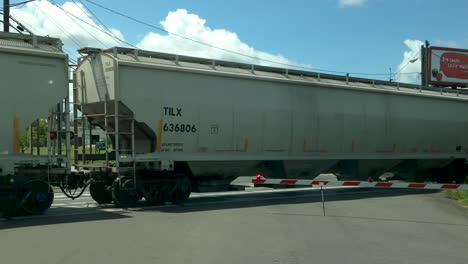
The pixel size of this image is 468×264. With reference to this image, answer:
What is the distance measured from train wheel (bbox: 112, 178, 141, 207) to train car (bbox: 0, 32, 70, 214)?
4.58ft

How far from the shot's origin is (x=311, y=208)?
504 inches

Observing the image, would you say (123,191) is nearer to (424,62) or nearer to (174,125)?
(174,125)

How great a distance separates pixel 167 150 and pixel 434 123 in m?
12.4

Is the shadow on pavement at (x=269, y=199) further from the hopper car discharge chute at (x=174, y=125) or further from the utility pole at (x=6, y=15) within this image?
the utility pole at (x=6, y=15)

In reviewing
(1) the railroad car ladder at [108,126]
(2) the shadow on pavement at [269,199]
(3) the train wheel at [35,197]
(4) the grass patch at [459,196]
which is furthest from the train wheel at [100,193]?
(4) the grass patch at [459,196]

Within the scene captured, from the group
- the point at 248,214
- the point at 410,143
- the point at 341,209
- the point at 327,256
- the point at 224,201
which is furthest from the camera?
the point at 410,143

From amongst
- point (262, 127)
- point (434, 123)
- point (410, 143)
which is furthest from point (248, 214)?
point (434, 123)

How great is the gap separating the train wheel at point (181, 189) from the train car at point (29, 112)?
3082 millimetres

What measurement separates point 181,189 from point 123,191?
172cm

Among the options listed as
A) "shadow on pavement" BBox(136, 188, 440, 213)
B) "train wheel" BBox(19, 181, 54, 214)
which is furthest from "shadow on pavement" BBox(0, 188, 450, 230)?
"train wheel" BBox(19, 181, 54, 214)

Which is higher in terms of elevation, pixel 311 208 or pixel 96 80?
pixel 96 80

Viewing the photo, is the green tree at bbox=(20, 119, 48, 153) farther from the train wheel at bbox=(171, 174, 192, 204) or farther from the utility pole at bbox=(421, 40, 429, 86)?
the utility pole at bbox=(421, 40, 429, 86)

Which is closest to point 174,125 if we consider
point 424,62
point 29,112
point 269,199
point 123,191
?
point 123,191

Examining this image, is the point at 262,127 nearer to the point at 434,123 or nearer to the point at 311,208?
the point at 311,208
